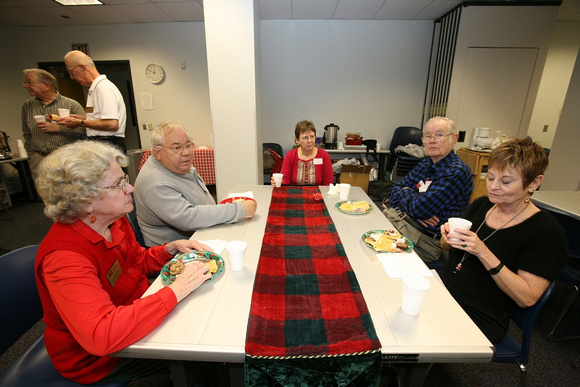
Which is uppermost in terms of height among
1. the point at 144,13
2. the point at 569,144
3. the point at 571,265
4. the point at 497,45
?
the point at 144,13

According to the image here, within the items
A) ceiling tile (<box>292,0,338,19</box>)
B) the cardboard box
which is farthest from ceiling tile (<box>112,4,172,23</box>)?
the cardboard box

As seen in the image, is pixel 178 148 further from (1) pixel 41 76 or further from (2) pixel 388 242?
(1) pixel 41 76

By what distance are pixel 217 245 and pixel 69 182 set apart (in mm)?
640

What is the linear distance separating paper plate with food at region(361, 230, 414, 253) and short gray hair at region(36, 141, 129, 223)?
116 centimetres

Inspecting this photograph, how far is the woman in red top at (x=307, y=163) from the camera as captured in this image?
8.48 ft

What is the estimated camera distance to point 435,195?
176 cm

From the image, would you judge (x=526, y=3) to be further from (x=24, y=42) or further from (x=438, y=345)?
(x=24, y=42)

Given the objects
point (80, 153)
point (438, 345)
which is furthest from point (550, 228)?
point (80, 153)

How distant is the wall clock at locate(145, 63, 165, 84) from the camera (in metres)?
5.04

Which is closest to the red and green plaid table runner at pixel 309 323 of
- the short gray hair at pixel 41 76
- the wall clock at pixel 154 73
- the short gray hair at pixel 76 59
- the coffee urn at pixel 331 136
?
the short gray hair at pixel 76 59

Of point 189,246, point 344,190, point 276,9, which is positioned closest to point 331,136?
point 276,9

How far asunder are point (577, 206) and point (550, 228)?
57.1 inches

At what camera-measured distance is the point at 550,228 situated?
3.44 ft

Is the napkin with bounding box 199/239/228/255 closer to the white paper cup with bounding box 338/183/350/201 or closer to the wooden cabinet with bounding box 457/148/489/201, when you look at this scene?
the white paper cup with bounding box 338/183/350/201
